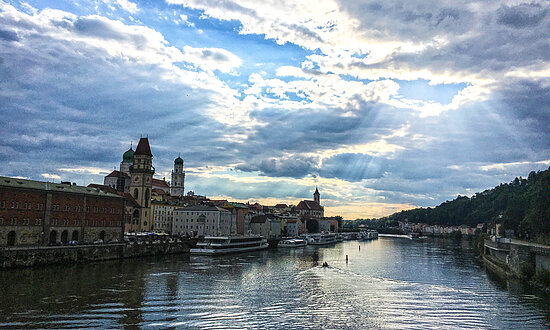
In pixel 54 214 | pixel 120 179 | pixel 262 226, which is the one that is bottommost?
pixel 262 226

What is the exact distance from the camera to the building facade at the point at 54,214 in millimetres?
66875

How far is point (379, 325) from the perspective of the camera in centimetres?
3291

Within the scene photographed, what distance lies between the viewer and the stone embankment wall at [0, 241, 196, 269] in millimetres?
57409

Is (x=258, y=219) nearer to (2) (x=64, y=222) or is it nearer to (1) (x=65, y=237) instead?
(1) (x=65, y=237)

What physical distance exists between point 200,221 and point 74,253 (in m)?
57.4

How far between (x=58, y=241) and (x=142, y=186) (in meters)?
48.6

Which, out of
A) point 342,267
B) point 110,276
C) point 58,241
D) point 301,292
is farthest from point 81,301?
point 342,267

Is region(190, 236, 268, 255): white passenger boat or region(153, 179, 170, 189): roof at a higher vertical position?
region(153, 179, 170, 189): roof

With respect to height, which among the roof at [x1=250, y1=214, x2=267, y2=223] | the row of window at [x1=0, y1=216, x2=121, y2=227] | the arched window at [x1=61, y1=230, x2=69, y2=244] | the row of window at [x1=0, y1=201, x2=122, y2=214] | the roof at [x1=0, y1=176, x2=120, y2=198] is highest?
the roof at [x1=0, y1=176, x2=120, y2=198]

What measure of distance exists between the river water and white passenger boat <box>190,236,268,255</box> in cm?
2818

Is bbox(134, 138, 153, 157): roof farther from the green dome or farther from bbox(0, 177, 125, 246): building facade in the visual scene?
the green dome

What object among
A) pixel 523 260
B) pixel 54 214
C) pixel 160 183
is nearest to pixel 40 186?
pixel 54 214

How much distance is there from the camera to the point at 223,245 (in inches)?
3794

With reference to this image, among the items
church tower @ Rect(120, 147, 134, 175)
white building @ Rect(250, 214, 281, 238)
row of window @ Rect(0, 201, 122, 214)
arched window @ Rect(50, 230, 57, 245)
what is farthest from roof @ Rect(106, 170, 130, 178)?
arched window @ Rect(50, 230, 57, 245)
